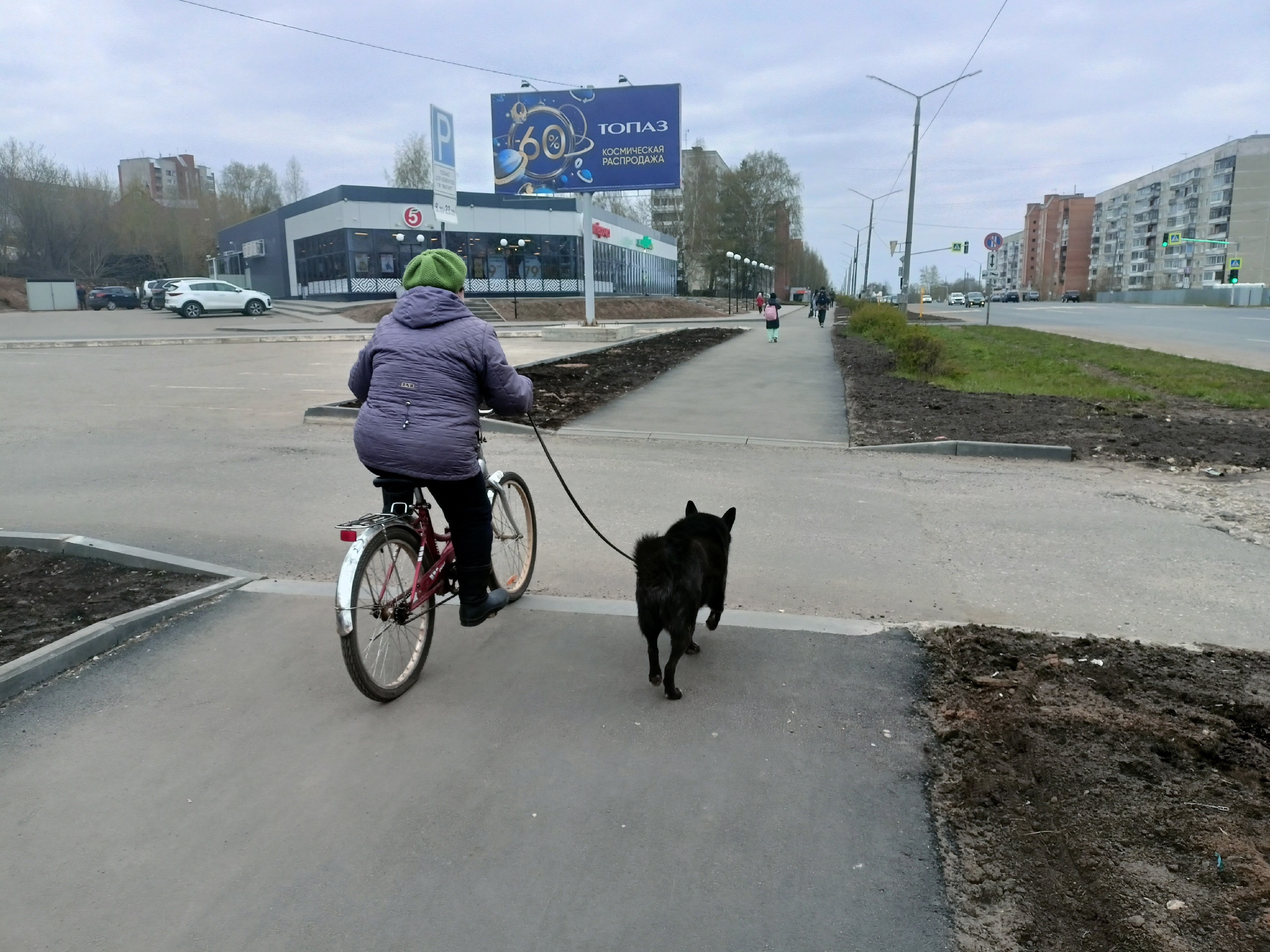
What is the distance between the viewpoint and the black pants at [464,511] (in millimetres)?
3646

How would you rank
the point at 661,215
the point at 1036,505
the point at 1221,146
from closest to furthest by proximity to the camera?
the point at 1036,505 → the point at 661,215 → the point at 1221,146

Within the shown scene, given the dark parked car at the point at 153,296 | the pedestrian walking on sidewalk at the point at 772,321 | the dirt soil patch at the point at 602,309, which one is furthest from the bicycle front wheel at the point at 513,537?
the dark parked car at the point at 153,296

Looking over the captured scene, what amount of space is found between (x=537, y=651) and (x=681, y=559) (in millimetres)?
986

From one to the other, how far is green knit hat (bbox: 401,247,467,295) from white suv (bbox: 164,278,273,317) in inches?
1851

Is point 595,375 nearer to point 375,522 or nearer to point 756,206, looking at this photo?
point 375,522

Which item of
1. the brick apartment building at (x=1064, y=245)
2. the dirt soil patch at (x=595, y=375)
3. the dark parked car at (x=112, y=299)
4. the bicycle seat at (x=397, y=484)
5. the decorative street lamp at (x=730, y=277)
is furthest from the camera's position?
the brick apartment building at (x=1064, y=245)

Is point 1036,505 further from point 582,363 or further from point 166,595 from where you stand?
point 582,363

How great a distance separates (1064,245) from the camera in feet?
518

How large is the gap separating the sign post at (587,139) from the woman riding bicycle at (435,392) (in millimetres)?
25740

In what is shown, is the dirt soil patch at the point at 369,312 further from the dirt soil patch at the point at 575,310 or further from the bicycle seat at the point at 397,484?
the bicycle seat at the point at 397,484

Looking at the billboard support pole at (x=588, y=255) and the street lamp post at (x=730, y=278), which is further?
the street lamp post at (x=730, y=278)

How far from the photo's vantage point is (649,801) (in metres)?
2.87

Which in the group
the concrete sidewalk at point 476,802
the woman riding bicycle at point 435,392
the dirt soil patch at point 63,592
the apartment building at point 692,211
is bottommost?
the concrete sidewalk at point 476,802

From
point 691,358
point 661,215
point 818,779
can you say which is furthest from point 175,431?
point 661,215
